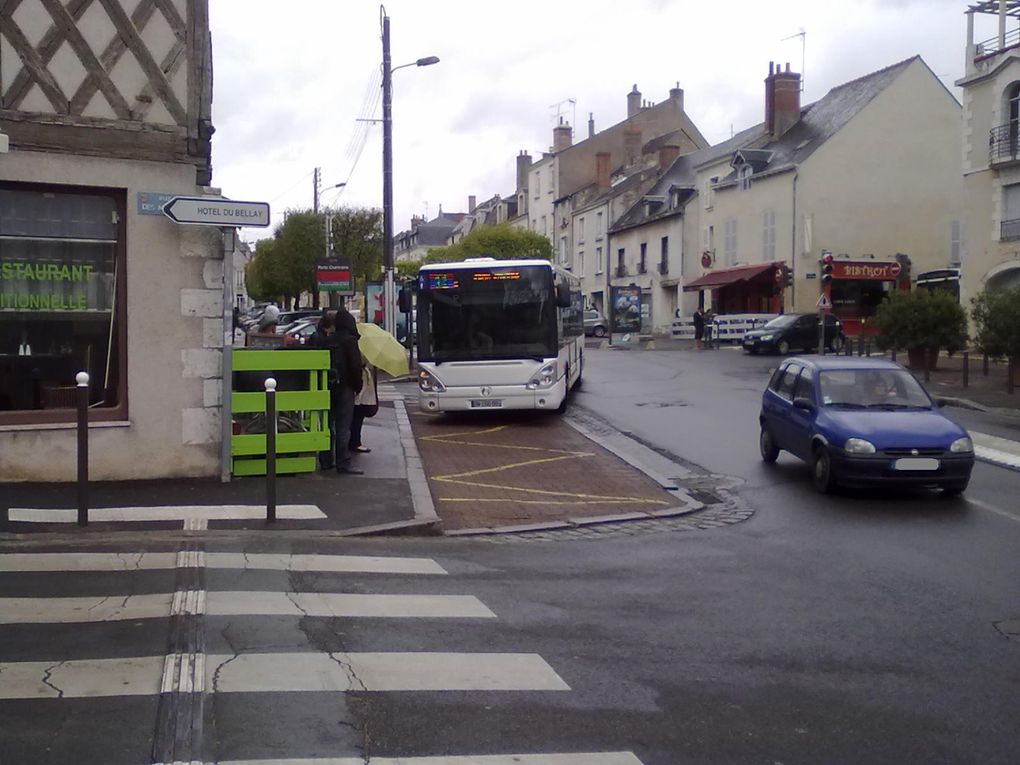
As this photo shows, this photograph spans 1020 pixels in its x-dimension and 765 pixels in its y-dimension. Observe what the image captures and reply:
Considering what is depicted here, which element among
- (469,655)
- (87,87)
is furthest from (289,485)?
(469,655)

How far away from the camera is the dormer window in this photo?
4947 centimetres

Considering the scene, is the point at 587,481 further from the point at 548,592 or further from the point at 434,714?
the point at 434,714

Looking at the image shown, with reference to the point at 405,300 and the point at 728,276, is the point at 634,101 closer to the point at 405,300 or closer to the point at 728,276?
the point at 728,276

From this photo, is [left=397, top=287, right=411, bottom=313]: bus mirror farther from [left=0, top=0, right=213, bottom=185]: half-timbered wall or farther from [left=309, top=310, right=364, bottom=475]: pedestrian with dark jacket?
[left=0, top=0, right=213, bottom=185]: half-timbered wall

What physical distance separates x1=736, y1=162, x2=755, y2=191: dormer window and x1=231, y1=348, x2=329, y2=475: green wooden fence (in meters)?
40.2

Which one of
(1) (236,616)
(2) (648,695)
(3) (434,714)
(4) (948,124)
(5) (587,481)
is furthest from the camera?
(4) (948,124)

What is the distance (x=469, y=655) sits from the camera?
19.8 ft

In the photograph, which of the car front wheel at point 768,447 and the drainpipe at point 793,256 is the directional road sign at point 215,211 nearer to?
the car front wheel at point 768,447

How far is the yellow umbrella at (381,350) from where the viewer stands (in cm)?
1387

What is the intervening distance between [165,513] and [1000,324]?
18.2m

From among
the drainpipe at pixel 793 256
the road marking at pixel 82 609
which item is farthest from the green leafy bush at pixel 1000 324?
the drainpipe at pixel 793 256

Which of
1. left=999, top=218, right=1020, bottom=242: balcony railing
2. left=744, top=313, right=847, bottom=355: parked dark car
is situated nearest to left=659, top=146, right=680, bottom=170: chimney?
left=744, top=313, right=847, bottom=355: parked dark car

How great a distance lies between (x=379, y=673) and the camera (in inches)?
223

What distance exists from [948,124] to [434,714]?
47740 mm
